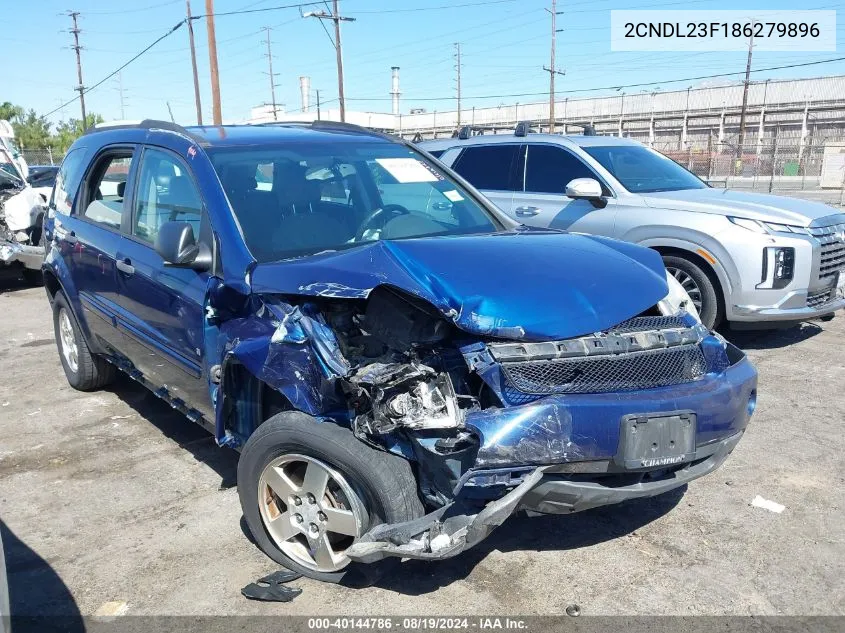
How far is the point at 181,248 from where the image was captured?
3408 millimetres

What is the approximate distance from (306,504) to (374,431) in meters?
0.53

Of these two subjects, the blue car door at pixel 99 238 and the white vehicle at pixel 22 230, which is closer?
the blue car door at pixel 99 238

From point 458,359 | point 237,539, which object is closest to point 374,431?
point 458,359

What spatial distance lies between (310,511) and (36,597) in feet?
4.07

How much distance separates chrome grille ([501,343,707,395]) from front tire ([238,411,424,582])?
0.57 meters

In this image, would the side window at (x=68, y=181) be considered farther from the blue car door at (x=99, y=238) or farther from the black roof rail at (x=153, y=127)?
the black roof rail at (x=153, y=127)

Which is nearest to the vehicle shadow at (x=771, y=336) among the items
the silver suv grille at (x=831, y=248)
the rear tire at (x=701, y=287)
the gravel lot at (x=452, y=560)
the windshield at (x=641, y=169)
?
the rear tire at (x=701, y=287)

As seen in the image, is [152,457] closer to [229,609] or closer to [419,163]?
[229,609]

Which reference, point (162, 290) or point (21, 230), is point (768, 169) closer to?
point (21, 230)

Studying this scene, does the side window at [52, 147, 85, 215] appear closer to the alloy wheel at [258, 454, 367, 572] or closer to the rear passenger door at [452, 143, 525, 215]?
the alloy wheel at [258, 454, 367, 572]

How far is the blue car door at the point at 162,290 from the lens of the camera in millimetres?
3600

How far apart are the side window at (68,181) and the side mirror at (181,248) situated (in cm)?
226

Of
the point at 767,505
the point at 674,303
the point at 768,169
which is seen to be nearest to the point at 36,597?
the point at 674,303

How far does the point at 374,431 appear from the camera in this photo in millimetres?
2736
